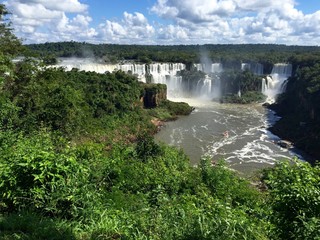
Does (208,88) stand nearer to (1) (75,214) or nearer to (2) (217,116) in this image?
(2) (217,116)

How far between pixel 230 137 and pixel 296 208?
1320 inches

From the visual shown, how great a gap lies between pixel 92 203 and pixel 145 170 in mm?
4972

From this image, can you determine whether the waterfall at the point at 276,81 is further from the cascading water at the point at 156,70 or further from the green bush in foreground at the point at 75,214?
the green bush in foreground at the point at 75,214

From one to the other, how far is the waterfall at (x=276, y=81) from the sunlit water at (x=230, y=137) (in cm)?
922

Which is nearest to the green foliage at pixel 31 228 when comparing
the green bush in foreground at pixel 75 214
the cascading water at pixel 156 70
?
the green bush in foreground at pixel 75 214

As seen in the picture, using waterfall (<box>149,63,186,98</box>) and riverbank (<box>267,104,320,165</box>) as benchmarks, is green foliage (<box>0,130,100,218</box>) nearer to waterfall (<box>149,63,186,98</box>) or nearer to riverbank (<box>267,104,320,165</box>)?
riverbank (<box>267,104,320,165</box>)

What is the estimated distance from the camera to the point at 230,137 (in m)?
38.1

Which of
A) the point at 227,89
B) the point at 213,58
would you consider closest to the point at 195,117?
the point at 227,89

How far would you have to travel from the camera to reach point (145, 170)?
10781mm

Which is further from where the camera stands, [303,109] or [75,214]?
[303,109]

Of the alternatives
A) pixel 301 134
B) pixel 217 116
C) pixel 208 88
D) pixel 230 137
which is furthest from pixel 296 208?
pixel 208 88

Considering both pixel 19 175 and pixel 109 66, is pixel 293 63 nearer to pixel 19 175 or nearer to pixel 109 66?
pixel 109 66

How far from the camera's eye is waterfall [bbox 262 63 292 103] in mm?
62500

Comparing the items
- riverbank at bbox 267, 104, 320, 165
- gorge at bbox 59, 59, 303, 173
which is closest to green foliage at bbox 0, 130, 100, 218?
gorge at bbox 59, 59, 303, 173
